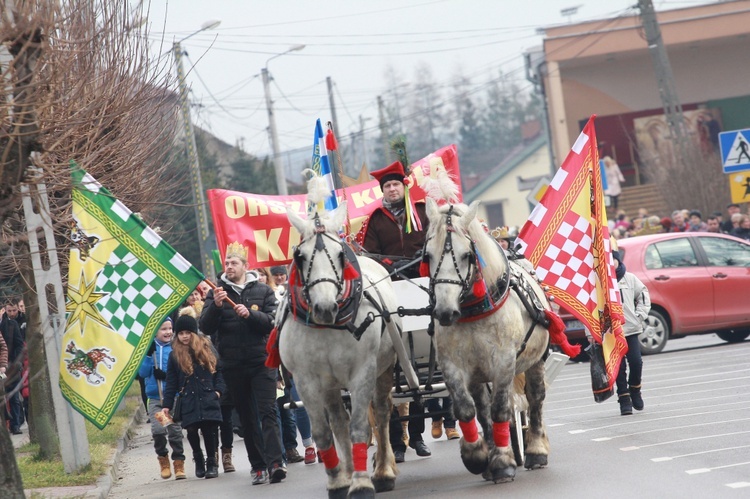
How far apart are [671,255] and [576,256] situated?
8.18 meters

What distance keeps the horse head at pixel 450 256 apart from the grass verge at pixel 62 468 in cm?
481

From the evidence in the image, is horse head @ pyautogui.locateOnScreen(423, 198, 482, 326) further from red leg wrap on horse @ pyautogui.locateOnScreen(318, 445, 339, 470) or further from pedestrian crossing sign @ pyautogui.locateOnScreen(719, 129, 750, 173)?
pedestrian crossing sign @ pyautogui.locateOnScreen(719, 129, 750, 173)

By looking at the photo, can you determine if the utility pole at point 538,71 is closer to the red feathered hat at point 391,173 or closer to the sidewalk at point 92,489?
the sidewalk at point 92,489

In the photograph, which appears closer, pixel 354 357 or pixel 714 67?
pixel 354 357

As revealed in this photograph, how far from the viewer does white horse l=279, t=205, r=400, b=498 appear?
8859mm

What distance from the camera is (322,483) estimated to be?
1111 centimetres

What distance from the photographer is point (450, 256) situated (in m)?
9.02

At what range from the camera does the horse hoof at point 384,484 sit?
10078 mm

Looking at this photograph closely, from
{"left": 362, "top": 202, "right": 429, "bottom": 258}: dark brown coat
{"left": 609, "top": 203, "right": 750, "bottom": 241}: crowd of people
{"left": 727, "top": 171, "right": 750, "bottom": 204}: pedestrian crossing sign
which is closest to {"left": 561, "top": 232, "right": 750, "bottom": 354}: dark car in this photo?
{"left": 727, "top": 171, "right": 750, "bottom": 204}: pedestrian crossing sign

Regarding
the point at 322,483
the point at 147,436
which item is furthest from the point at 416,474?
Answer: the point at 147,436

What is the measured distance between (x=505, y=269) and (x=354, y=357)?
1.38 m

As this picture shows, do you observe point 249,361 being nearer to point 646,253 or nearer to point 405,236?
point 405,236

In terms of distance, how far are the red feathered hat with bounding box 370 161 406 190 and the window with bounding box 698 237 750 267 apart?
10.0m

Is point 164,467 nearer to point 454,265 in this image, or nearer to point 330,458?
point 330,458
